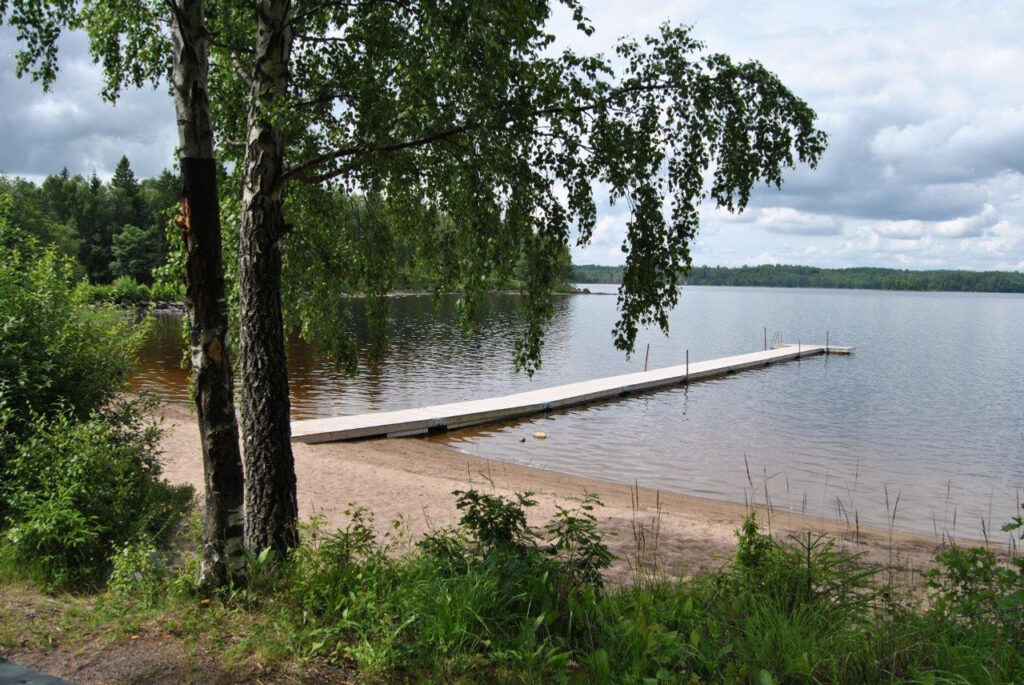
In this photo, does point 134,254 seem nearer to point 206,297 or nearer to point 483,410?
point 483,410

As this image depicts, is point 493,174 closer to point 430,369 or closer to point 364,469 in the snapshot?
point 364,469

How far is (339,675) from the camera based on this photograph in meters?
3.99

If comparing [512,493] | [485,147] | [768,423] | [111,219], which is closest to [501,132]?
[485,147]

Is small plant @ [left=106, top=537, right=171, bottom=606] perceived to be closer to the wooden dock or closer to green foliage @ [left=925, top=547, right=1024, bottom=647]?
green foliage @ [left=925, top=547, right=1024, bottom=647]

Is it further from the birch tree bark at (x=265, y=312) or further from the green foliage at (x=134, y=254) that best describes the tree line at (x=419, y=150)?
the green foliage at (x=134, y=254)

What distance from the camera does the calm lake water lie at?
51.8ft

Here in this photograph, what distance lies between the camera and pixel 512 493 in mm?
12852

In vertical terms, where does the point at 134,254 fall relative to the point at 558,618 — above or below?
above

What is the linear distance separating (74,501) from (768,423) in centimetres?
2083

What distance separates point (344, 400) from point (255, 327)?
18889 mm

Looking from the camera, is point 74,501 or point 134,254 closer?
point 74,501

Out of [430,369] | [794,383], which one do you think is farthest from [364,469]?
[794,383]

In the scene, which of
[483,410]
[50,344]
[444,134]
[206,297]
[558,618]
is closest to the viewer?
[558,618]

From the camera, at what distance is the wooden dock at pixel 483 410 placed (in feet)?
57.9
